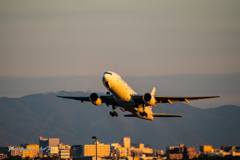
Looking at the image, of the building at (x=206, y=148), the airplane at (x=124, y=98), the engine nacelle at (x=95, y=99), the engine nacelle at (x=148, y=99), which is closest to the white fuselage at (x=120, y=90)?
the airplane at (x=124, y=98)

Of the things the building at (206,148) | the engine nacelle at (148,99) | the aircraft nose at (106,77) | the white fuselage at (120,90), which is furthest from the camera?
the building at (206,148)

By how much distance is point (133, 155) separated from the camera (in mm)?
161500

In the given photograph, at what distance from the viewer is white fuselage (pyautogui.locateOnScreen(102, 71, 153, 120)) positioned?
64375 mm

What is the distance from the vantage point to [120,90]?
218 ft

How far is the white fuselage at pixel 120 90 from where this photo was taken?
211 feet

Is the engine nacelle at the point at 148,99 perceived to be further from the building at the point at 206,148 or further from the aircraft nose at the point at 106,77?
the building at the point at 206,148

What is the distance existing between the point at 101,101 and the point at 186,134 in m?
84.1

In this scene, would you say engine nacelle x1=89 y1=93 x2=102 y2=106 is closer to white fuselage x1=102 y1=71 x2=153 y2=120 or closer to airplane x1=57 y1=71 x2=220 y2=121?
airplane x1=57 y1=71 x2=220 y2=121

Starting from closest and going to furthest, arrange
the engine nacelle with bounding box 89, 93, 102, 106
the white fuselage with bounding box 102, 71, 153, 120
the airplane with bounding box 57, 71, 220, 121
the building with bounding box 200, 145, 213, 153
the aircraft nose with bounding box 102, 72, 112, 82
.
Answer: the aircraft nose with bounding box 102, 72, 112, 82 < the white fuselage with bounding box 102, 71, 153, 120 < the airplane with bounding box 57, 71, 220, 121 < the engine nacelle with bounding box 89, 93, 102, 106 < the building with bounding box 200, 145, 213, 153

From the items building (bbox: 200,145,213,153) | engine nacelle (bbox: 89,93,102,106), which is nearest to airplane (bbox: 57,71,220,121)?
engine nacelle (bbox: 89,93,102,106)

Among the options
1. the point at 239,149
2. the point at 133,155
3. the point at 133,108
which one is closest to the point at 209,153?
the point at 239,149

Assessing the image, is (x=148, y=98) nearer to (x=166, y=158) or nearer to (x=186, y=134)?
(x=166, y=158)

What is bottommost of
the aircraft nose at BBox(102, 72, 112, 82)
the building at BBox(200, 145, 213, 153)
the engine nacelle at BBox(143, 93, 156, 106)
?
the building at BBox(200, 145, 213, 153)

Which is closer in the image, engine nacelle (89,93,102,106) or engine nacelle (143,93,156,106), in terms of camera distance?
engine nacelle (143,93,156,106)
